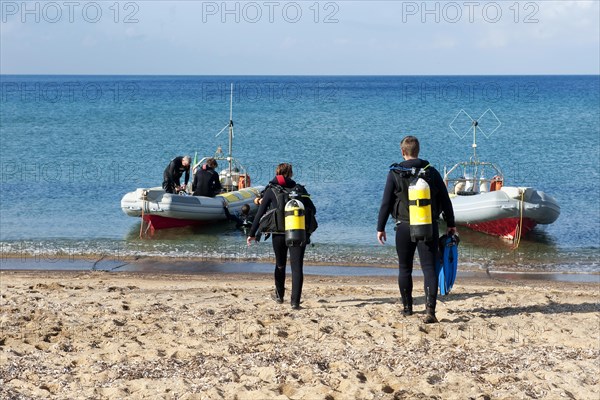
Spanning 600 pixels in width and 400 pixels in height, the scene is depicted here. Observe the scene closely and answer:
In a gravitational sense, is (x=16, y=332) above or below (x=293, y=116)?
below

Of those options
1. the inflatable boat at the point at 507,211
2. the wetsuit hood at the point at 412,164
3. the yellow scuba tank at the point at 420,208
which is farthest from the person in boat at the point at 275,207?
the inflatable boat at the point at 507,211

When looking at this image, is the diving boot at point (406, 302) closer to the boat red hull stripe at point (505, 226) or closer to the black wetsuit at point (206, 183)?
the boat red hull stripe at point (505, 226)

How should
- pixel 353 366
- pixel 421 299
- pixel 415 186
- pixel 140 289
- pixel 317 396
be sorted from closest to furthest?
pixel 317 396 < pixel 353 366 < pixel 415 186 < pixel 421 299 < pixel 140 289

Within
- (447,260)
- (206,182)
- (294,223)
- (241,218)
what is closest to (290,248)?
→ (294,223)

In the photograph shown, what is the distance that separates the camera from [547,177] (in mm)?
29719

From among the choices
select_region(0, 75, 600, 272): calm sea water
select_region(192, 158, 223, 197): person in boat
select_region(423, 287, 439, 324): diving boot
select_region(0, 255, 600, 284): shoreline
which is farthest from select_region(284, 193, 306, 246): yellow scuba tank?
select_region(192, 158, 223, 197): person in boat

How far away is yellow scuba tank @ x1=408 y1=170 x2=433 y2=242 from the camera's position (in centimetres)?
803

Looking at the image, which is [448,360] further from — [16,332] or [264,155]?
[264,155]

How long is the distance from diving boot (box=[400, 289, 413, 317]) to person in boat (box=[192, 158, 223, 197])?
969cm

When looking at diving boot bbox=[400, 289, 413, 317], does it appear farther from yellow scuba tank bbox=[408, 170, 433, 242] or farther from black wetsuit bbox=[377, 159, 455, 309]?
yellow scuba tank bbox=[408, 170, 433, 242]

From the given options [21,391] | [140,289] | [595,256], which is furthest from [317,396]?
[595,256]

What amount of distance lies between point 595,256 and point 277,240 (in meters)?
9.30

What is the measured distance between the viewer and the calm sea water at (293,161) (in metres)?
17.1

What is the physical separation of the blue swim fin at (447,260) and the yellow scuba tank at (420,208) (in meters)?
0.55
